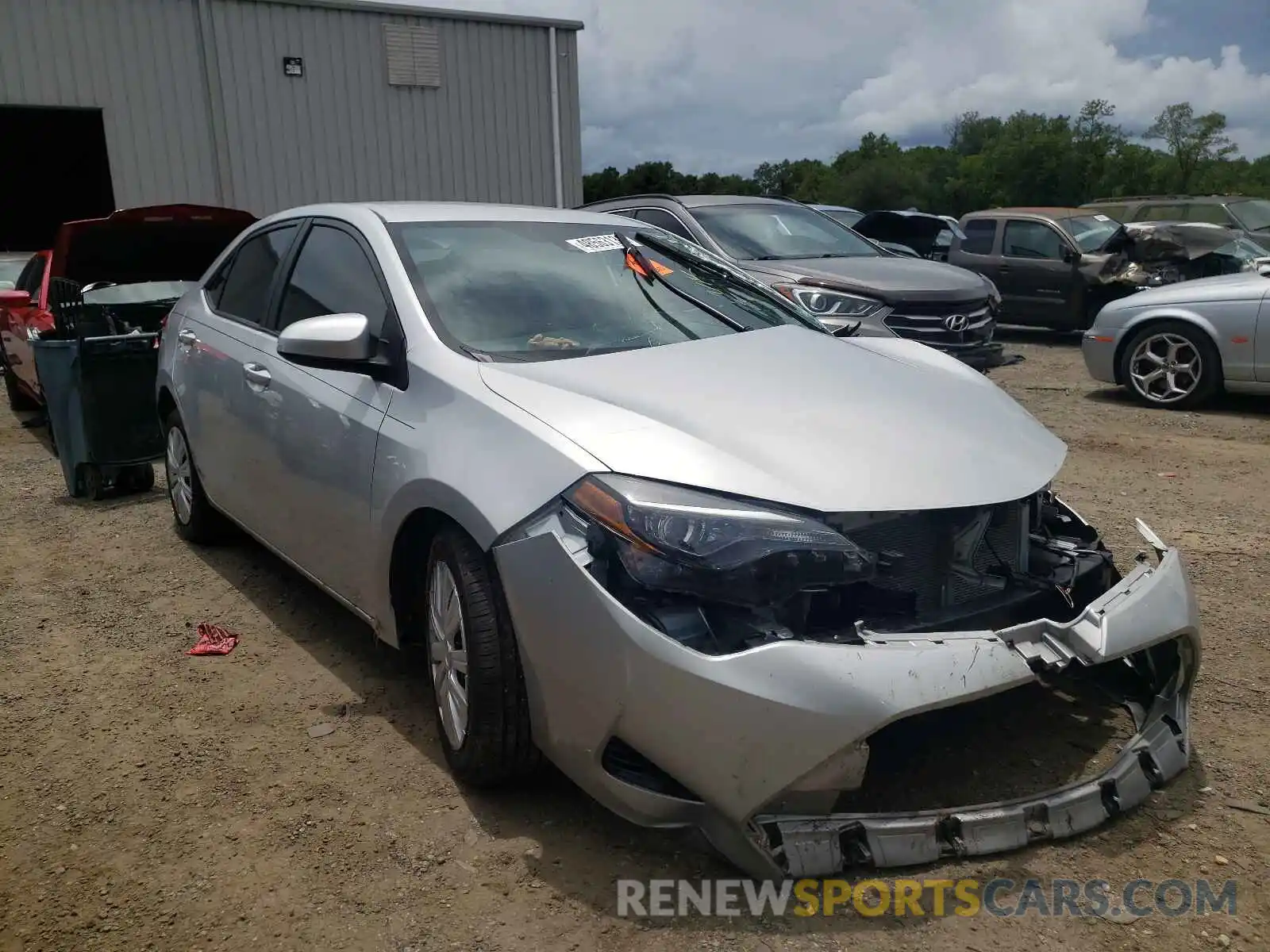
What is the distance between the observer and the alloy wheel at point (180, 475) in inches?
201

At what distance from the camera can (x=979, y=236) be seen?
13.4 meters

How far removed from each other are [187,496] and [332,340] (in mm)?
2545

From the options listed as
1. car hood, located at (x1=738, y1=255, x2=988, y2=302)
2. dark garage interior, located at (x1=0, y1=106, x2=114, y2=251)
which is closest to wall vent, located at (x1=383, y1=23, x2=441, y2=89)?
dark garage interior, located at (x1=0, y1=106, x2=114, y2=251)

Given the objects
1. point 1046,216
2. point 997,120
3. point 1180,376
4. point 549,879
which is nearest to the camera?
point 549,879

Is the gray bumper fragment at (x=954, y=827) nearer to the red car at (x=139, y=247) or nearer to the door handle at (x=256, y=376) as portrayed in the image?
the door handle at (x=256, y=376)

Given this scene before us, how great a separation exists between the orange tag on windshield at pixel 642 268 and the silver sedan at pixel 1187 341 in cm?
592

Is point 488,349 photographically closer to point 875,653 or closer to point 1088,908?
point 875,653

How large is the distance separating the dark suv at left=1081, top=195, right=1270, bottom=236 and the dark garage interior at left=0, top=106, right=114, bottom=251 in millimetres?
14122

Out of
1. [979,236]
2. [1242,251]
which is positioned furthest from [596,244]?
[979,236]

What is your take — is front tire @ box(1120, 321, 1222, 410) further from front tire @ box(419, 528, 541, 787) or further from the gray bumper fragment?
front tire @ box(419, 528, 541, 787)

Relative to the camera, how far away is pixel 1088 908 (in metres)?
2.35

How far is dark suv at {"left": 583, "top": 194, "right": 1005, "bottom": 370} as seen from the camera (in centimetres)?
791

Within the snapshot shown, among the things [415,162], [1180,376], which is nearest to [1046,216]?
[1180,376]

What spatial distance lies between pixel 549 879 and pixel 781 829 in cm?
60
